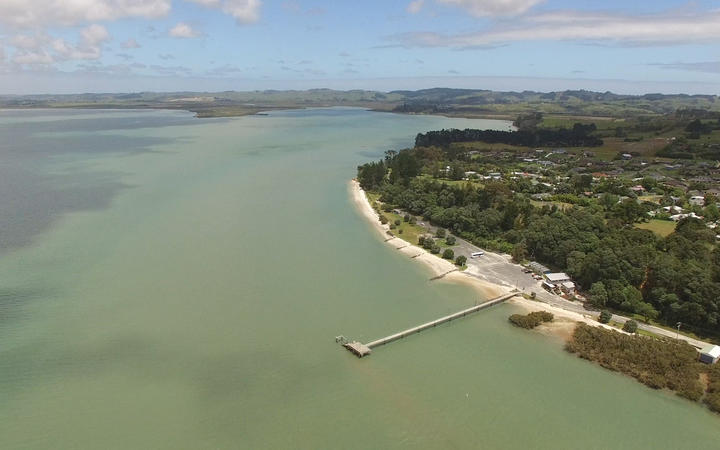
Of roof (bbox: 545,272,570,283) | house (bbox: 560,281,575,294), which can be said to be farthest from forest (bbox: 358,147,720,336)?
house (bbox: 560,281,575,294)

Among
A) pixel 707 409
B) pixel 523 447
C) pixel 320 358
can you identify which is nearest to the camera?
pixel 523 447

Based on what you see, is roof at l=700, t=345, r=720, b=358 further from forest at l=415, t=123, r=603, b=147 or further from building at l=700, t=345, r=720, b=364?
forest at l=415, t=123, r=603, b=147

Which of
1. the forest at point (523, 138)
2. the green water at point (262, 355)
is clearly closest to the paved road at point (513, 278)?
the green water at point (262, 355)

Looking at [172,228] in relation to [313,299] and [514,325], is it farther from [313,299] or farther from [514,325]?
[514,325]

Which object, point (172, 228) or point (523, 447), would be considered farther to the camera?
point (172, 228)

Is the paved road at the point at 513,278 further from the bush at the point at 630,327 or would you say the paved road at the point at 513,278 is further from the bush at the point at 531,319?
the bush at the point at 531,319

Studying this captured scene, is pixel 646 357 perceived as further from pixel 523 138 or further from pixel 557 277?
pixel 523 138

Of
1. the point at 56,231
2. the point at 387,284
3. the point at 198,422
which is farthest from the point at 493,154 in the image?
the point at 198,422
